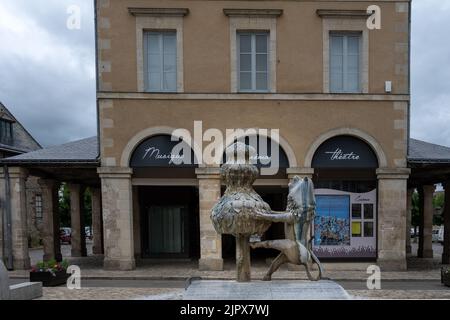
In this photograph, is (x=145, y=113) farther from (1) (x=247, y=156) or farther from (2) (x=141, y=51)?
(1) (x=247, y=156)

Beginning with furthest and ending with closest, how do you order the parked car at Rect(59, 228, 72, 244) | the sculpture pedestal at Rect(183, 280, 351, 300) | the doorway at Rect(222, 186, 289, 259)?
the parked car at Rect(59, 228, 72, 244), the doorway at Rect(222, 186, 289, 259), the sculpture pedestal at Rect(183, 280, 351, 300)

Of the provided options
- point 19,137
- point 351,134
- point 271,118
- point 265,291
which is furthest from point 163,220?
point 19,137

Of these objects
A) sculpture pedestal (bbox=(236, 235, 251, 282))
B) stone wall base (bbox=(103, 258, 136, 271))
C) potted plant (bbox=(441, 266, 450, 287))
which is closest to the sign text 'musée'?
potted plant (bbox=(441, 266, 450, 287))

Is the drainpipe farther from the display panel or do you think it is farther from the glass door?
the display panel

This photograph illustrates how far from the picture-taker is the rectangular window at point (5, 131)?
32922 mm

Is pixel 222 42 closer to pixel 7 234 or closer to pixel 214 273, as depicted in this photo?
pixel 214 273

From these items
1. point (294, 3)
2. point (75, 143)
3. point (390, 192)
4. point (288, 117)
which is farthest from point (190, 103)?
point (390, 192)

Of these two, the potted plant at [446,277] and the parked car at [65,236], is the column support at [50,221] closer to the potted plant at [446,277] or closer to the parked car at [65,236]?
the potted plant at [446,277]

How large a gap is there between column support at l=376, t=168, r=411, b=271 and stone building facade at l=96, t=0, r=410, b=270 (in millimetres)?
38

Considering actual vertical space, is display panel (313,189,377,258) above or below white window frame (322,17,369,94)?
below

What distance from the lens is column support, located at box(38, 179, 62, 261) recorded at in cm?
1940

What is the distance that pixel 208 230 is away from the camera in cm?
1541

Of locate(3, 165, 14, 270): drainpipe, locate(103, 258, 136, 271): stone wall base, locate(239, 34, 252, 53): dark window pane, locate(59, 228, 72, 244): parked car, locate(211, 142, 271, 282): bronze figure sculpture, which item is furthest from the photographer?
locate(59, 228, 72, 244): parked car

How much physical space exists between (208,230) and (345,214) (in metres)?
5.53
